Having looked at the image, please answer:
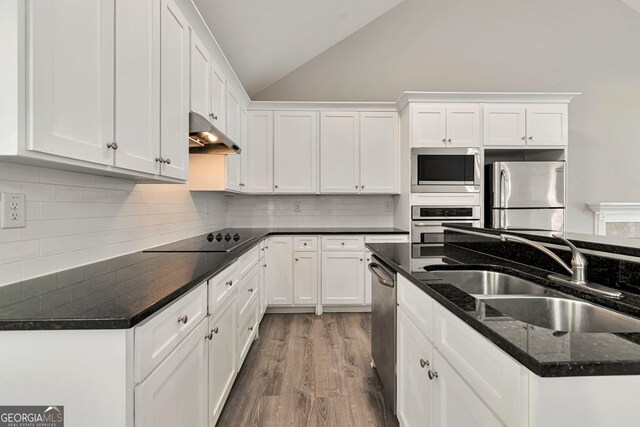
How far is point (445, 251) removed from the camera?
1.99 meters

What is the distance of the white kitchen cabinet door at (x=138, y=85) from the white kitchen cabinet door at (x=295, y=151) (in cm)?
211

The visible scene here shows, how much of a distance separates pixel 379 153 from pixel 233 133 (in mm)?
1654

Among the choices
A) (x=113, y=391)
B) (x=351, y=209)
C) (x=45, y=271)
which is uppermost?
(x=351, y=209)

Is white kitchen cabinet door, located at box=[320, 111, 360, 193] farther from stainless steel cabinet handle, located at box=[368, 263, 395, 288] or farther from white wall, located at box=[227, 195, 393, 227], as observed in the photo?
stainless steel cabinet handle, located at box=[368, 263, 395, 288]

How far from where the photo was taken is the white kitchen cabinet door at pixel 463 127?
3.34 meters

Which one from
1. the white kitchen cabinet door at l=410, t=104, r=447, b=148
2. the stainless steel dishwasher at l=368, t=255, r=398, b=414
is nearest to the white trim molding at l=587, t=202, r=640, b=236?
the white kitchen cabinet door at l=410, t=104, r=447, b=148

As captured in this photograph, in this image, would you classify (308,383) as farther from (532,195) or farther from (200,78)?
(532,195)

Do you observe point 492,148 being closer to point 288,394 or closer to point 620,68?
point 620,68

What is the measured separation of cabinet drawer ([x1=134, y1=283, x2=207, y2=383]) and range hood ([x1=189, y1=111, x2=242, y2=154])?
3.58ft

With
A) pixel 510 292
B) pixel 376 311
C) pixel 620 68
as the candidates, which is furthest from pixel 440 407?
pixel 620 68

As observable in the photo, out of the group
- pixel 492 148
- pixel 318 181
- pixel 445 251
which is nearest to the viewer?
pixel 445 251

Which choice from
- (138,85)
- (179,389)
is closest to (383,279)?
(179,389)

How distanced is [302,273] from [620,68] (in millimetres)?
4843

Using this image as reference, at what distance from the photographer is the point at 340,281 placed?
3463mm
